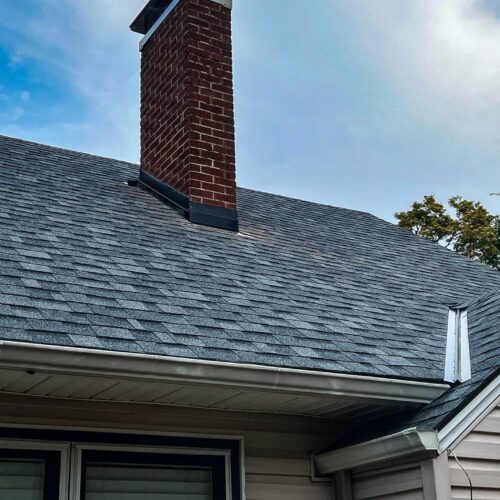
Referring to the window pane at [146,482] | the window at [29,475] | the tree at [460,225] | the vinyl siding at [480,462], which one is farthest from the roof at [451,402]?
the tree at [460,225]

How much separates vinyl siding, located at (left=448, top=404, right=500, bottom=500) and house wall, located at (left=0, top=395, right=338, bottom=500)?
3.61 feet

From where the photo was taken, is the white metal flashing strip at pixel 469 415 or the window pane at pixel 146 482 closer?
the white metal flashing strip at pixel 469 415

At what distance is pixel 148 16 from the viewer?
10.4m

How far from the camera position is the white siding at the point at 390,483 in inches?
213

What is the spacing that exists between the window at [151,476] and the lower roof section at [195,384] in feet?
1.21

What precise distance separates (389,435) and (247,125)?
20134 mm

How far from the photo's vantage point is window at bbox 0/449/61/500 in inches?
203

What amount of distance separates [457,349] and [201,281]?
205 centimetres

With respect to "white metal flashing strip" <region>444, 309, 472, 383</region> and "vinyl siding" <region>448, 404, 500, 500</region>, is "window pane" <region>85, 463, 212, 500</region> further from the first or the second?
"white metal flashing strip" <region>444, 309, 472, 383</region>

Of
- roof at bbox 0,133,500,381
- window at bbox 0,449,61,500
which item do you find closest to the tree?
roof at bbox 0,133,500,381

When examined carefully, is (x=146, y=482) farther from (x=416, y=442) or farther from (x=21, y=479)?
(x=416, y=442)

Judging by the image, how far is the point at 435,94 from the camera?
20.1 meters

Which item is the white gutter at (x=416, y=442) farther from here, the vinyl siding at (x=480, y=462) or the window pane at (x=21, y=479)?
the window pane at (x=21, y=479)

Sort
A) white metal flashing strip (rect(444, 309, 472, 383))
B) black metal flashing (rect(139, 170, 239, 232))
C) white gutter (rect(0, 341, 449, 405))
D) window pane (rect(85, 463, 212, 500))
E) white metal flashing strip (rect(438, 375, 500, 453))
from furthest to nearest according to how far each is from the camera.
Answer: black metal flashing (rect(139, 170, 239, 232))
white metal flashing strip (rect(444, 309, 472, 383))
window pane (rect(85, 463, 212, 500))
white metal flashing strip (rect(438, 375, 500, 453))
white gutter (rect(0, 341, 449, 405))
